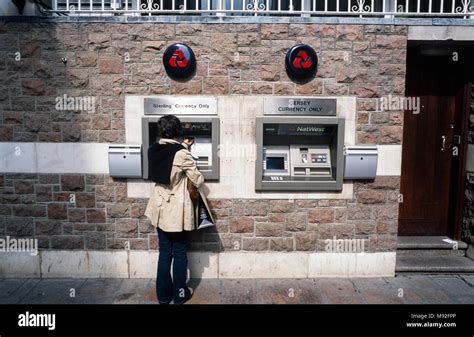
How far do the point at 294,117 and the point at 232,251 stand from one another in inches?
71.1

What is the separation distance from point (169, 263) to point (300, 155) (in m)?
2.01

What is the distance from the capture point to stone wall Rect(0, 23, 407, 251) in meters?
A: 4.65

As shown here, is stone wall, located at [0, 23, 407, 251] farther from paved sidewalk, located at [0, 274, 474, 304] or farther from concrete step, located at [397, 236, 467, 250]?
concrete step, located at [397, 236, 467, 250]

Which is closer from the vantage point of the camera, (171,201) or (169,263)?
(171,201)

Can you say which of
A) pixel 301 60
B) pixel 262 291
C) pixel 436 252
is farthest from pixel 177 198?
pixel 436 252

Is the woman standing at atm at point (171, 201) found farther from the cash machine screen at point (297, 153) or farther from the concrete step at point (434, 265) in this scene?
the concrete step at point (434, 265)

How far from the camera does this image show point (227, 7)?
206 inches

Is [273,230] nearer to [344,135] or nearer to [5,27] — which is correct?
[344,135]

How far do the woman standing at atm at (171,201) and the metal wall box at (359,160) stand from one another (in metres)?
1.81

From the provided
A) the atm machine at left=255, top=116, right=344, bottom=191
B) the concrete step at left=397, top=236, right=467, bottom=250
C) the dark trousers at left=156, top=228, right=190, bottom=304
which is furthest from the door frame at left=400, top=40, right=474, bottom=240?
the dark trousers at left=156, top=228, right=190, bottom=304

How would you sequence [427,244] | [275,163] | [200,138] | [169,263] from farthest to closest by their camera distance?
[427,244] → [275,163] → [200,138] → [169,263]

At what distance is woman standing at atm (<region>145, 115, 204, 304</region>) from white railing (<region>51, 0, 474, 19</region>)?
169 cm

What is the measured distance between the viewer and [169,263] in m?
4.31

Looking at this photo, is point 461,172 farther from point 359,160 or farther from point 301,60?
point 301,60
